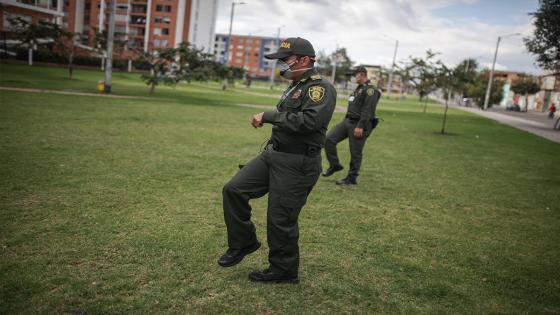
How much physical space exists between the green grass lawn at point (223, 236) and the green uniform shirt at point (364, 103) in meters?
1.37

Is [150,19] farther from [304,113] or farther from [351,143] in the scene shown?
[304,113]

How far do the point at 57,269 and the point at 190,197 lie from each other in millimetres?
2710

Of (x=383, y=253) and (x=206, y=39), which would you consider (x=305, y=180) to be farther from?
(x=206, y=39)

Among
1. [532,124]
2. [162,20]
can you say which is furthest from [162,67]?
[162,20]

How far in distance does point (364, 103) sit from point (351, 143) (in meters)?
0.83

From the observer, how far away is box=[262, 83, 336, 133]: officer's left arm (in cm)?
355

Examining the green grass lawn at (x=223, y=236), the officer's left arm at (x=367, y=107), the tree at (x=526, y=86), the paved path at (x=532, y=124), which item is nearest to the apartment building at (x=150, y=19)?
the paved path at (x=532, y=124)

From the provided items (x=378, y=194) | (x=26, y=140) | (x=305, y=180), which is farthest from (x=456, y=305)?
(x=26, y=140)

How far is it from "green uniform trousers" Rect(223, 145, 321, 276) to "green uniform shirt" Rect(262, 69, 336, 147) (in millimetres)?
Result: 164

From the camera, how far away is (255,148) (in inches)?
458

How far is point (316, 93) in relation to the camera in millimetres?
3666

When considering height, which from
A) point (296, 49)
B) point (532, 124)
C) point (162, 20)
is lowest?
point (532, 124)

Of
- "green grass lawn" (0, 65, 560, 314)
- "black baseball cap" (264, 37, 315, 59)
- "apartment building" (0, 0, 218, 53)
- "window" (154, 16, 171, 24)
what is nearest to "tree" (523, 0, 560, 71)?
"green grass lawn" (0, 65, 560, 314)

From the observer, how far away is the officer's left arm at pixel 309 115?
3555 mm
